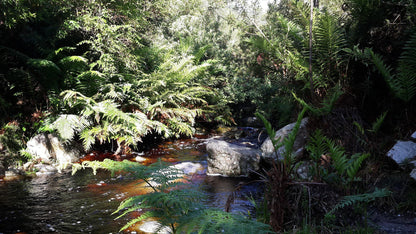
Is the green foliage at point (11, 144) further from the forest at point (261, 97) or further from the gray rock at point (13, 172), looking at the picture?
the gray rock at point (13, 172)

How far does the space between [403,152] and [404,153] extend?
17 mm

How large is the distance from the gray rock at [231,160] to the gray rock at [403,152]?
201 centimetres

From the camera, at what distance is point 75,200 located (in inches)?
146

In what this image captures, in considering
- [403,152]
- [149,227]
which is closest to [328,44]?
[403,152]

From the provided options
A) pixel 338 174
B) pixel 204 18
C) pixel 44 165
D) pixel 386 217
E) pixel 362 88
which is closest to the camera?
pixel 386 217

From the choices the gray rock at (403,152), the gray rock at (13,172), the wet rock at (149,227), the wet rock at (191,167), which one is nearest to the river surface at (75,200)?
the wet rock at (191,167)

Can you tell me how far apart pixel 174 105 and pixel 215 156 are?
122 inches

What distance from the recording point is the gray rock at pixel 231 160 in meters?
4.73

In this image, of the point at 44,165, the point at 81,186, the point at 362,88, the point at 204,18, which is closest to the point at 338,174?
the point at 362,88

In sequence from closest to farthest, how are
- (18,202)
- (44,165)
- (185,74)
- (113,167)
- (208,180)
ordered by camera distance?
1. (113,167)
2. (18,202)
3. (208,180)
4. (44,165)
5. (185,74)

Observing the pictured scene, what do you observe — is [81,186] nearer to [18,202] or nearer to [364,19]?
[18,202]

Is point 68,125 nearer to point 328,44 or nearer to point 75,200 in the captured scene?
point 75,200

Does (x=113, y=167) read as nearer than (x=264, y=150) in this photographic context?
Yes

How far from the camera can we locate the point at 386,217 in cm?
269
